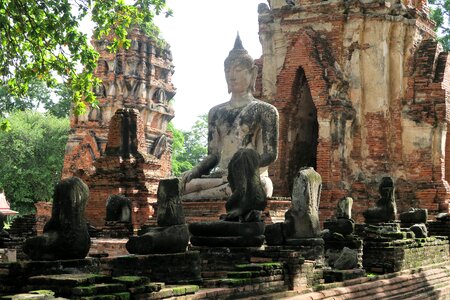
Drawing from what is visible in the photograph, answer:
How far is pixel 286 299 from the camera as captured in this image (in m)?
6.60

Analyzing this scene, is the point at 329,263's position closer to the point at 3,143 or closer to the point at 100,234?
the point at 100,234

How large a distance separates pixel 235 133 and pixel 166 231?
4993mm

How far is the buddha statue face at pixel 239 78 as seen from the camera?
36.3 feet

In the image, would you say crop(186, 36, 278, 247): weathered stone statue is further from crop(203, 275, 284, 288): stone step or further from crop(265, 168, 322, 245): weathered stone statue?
crop(203, 275, 284, 288): stone step

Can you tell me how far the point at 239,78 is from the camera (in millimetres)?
11180

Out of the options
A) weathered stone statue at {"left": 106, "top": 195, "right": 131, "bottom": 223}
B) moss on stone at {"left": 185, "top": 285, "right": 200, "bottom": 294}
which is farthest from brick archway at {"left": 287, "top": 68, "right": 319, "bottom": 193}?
moss on stone at {"left": 185, "top": 285, "right": 200, "bottom": 294}

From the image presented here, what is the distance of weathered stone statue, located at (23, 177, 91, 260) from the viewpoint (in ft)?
18.6

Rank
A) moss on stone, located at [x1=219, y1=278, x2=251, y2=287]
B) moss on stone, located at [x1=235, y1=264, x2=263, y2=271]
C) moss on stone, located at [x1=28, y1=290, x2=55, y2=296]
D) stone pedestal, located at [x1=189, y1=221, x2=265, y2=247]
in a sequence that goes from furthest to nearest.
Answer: stone pedestal, located at [x1=189, y1=221, x2=265, y2=247] < moss on stone, located at [x1=235, y1=264, x2=263, y2=271] < moss on stone, located at [x1=219, y1=278, x2=251, y2=287] < moss on stone, located at [x1=28, y1=290, x2=55, y2=296]

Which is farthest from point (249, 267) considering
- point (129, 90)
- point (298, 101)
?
point (129, 90)

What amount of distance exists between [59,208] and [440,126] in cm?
1115

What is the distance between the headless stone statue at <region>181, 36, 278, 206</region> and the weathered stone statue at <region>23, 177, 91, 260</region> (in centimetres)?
480

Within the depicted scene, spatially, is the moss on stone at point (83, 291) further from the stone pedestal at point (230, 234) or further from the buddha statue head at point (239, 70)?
the buddha statue head at point (239, 70)

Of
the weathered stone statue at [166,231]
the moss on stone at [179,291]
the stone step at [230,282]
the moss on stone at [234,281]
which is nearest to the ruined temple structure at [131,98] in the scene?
the weathered stone statue at [166,231]

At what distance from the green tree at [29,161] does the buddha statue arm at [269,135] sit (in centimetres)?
2363
